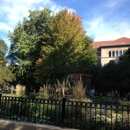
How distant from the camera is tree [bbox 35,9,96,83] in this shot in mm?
27922

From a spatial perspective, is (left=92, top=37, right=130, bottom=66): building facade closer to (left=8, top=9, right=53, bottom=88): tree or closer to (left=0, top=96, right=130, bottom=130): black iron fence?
(left=8, top=9, right=53, bottom=88): tree

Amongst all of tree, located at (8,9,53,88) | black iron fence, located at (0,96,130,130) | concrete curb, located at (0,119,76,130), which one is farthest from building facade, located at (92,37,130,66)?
concrete curb, located at (0,119,76,130)

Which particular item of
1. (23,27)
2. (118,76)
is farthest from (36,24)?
(118,76)

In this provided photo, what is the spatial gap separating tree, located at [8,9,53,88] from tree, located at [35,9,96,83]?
11.7 ft

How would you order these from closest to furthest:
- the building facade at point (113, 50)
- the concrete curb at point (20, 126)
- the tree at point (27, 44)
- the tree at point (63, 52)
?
the concrete curb at point (20, 126) < the tree at point (63, 52) < the tree at point (27, 44) < the building facade at point (113, 50)

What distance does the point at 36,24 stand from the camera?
36.3m

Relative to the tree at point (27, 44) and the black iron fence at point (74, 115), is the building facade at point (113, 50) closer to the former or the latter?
the tree at point (27, 44)

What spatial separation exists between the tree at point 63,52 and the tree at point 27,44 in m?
3.55

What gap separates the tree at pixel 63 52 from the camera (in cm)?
2792

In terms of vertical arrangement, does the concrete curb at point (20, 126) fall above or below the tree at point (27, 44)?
below

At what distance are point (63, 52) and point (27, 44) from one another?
8.92 meters

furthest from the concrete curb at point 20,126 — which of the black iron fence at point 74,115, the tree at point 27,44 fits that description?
the tree at point 27,44

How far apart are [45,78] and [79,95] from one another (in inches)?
913

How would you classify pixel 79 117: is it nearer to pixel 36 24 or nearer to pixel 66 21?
pixel 66 21
